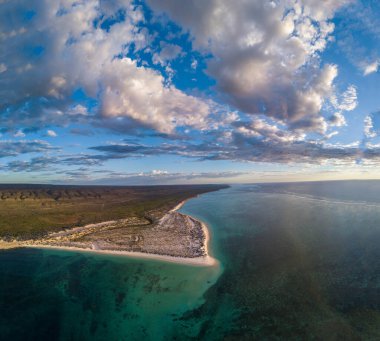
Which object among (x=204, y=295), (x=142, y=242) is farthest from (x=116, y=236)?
(x=204, y=295)

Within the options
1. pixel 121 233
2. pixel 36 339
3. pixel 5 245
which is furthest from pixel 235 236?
pixel 5 245

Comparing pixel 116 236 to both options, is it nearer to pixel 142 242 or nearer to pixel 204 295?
pixel 142 242

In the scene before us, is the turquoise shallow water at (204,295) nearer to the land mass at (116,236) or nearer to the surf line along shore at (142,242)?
the surf line along shore at (142,242)

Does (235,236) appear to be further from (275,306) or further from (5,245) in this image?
(5,245)

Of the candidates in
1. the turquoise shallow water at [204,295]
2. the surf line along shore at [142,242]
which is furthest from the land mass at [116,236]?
the turquoise shallow water at [204,295]

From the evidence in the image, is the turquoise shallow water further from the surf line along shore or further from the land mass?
the land mass
